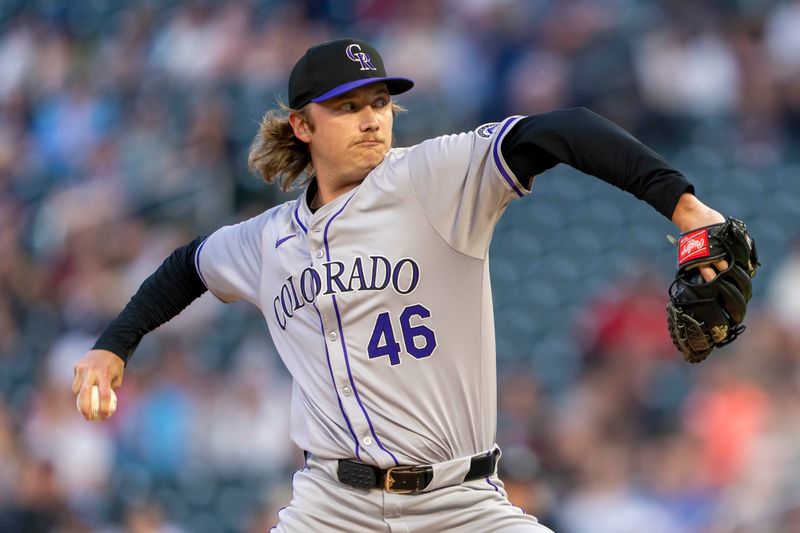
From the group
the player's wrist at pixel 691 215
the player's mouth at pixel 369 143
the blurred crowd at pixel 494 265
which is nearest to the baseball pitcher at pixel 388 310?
the player's mouth at pixel 369 143

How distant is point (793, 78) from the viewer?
264 inches

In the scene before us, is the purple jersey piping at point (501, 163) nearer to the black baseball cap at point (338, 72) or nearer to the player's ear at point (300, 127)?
the black baseball cap at point (338, 72)

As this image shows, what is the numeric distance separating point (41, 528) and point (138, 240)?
1977 mm

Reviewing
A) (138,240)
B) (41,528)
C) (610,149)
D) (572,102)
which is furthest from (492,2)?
(610,149)

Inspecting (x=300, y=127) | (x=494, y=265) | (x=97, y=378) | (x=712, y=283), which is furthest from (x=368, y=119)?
(x=494, y=265)

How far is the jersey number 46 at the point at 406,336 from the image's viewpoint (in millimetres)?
3197

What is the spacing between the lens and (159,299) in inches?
150

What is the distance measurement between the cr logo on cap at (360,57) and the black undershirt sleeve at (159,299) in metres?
0.87

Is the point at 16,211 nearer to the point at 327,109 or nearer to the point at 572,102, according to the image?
the point at 572,102

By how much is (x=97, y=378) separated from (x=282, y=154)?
0.90 metres

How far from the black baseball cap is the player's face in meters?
0.04

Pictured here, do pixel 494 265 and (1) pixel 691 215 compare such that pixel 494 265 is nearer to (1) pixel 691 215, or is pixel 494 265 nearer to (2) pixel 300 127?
(2) pixel 300 127

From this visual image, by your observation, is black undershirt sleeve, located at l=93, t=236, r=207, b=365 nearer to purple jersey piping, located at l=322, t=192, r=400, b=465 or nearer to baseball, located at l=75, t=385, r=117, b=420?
baseball, located at l=75, t=385, r=117, b=420

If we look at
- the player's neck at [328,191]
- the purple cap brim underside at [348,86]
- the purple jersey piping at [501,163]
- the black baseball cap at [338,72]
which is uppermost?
the black baseball cap at [338,72]
